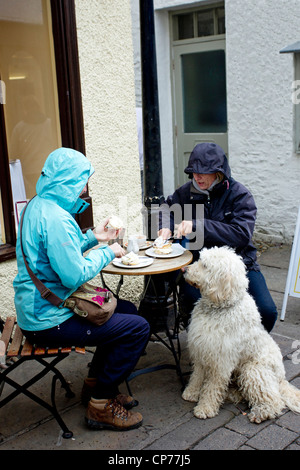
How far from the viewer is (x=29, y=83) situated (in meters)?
5.40

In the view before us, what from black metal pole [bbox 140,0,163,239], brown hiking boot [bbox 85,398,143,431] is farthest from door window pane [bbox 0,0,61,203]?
brown hiking boot [bbox 85,398,143,431]

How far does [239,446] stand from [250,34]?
5.84 m

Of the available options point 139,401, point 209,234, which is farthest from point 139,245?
point 139,401

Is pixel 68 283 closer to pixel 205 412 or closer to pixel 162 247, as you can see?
pixel 162 247

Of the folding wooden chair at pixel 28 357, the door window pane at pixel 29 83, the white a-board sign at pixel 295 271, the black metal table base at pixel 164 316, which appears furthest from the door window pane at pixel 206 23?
the folding wooden chair at pixel 28 357

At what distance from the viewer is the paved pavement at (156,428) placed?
334cm

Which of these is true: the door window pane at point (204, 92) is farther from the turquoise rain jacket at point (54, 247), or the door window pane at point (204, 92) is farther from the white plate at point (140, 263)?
the turquoise rain jacket at point (54, 247)

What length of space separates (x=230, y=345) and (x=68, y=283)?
1.14 meters

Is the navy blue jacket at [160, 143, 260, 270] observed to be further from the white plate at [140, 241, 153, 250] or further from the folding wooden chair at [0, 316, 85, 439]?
the folding wooden chair at [0, 316, 85, 439]

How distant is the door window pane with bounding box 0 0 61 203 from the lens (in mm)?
5141

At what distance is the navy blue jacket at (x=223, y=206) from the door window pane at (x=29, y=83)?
5.55 ft

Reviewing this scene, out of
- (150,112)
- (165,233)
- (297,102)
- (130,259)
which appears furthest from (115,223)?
(297,102)

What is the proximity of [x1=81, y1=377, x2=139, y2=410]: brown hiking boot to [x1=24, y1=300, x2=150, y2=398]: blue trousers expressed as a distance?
21 centimetres

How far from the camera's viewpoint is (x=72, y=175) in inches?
130
